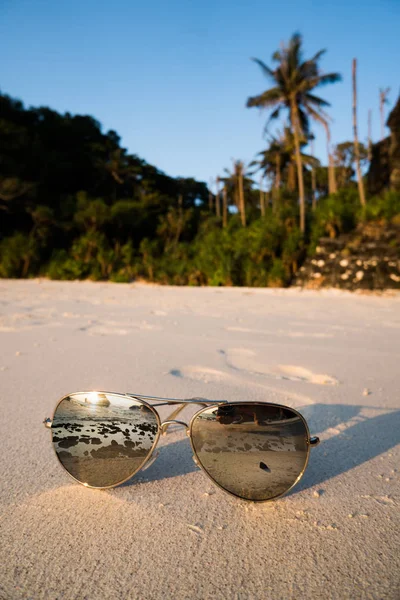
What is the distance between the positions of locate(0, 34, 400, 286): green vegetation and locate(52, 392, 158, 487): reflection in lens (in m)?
8.85

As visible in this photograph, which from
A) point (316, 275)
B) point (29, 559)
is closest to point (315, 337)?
point (29, 559)

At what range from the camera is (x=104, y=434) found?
974 millimetres

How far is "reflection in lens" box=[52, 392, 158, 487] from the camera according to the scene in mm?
965

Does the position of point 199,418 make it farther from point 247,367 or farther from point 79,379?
point 247,367

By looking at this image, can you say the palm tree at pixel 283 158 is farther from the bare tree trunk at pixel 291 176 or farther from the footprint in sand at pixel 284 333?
the footprint in sand at pixel 284 333

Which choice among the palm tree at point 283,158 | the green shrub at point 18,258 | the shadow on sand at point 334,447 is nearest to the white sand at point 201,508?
the shadow on sand at point 334,447

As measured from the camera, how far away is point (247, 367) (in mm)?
2090

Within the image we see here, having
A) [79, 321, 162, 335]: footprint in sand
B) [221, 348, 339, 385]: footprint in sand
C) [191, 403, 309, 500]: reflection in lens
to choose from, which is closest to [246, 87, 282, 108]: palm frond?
[79, 321, 162, 335]: footprint in sand

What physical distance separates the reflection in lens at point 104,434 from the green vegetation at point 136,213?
8850 millimetres

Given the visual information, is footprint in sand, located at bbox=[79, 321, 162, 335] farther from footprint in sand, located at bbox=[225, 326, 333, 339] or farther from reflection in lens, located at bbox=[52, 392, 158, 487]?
reflection in lens, located at bbox=[52, 392, 158, 487]

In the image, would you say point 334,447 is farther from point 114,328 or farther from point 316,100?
point 316,100

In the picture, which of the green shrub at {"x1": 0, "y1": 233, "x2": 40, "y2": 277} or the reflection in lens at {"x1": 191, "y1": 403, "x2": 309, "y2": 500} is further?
the green shrub at {"x1": 0, "y1": 233, "x2": 40, "y2": 277}

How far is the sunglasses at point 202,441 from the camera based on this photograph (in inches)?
35.7

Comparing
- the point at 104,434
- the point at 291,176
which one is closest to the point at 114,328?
the point at 104,434
